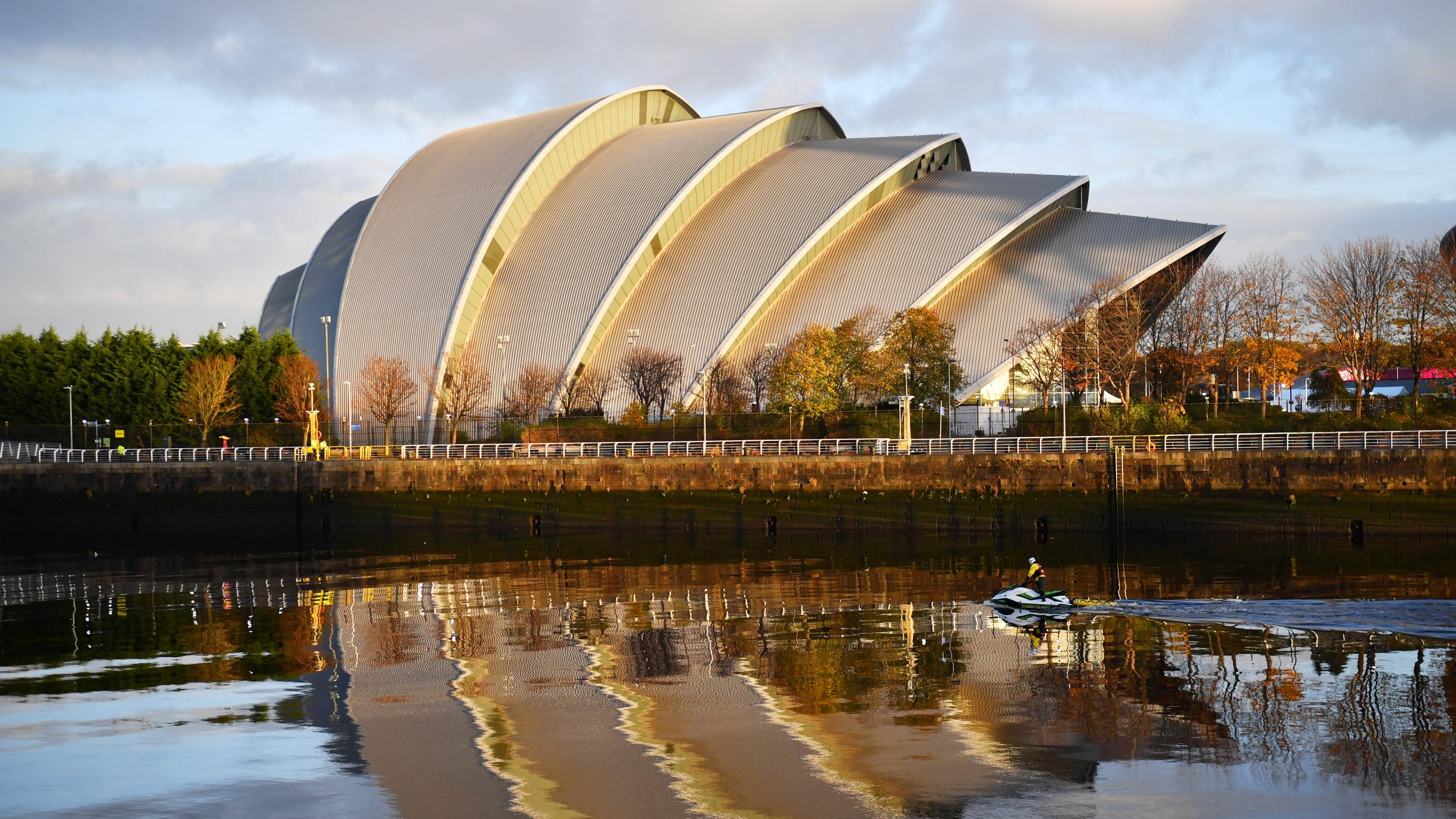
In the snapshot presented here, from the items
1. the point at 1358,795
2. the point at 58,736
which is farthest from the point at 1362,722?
the point at 58,736

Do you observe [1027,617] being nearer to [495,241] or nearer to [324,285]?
[495,241]

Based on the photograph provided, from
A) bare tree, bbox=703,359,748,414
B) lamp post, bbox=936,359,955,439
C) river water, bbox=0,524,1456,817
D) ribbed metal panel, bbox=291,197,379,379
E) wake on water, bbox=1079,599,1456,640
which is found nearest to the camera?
river water, bbox=0,524,1456,817

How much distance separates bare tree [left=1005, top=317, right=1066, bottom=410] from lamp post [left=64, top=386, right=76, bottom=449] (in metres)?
47.9

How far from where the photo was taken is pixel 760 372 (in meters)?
65.1

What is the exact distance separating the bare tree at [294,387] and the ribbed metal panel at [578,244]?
911cm

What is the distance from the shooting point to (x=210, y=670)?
20.8 metres

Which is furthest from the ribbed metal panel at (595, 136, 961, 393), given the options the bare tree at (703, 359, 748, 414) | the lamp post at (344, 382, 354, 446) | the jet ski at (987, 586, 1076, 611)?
the jet ski at (987, 586, 1076, 611)

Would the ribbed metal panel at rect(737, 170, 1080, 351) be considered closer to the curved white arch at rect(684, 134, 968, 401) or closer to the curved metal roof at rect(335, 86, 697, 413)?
the curved white arch at rect(684, 134, 968, 401)

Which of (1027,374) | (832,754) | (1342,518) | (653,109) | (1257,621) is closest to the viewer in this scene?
(832,754)

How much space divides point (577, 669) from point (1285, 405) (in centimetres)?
7864

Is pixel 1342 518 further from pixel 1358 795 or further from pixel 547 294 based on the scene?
pixel 547 294

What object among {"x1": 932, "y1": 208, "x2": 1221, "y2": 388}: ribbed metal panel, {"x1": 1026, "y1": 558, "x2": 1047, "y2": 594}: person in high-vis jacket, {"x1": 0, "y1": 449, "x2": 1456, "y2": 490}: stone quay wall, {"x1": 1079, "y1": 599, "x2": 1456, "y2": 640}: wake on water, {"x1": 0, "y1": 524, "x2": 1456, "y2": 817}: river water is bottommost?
{"x1": 0, "y1": 524, "x2": 1456, "y2": 817}: river water

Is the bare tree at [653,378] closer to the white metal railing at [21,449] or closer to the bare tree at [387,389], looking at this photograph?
the bare tree at [387,389]

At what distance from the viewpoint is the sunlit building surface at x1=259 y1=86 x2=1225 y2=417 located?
67750 mm
